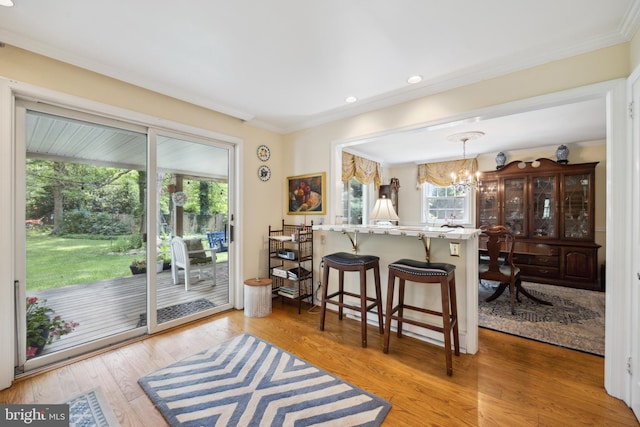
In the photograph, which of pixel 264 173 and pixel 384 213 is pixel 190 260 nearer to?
pixel 264 173

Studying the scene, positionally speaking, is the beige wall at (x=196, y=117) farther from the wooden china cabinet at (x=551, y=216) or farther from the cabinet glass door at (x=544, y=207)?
the cabinet glass door at (x=544, y=207)

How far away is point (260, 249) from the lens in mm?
3588

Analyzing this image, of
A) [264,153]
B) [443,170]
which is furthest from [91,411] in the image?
[443,170]

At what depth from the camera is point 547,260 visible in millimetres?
4434

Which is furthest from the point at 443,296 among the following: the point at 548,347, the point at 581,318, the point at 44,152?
the point at 44,152

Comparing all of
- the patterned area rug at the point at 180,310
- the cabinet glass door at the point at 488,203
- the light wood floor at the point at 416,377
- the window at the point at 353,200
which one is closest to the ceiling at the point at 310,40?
the light wood floor at the point at 416,377

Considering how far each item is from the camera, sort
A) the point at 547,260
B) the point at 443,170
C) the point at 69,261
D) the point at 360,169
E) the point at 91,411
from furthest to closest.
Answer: the point at 443,170
the point at 360,169
the point at 547,260
the point at 69,261
the point at 91,411

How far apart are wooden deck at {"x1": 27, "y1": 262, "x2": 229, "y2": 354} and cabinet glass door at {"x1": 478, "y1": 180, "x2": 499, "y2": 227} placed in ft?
17.6

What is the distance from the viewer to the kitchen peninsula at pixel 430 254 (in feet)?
7.66

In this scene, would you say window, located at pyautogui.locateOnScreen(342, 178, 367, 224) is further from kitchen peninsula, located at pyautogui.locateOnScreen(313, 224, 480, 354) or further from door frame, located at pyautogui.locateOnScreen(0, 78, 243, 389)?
door frame, located at pyautogui.locateOnScreen(0, 78, 243, 389)

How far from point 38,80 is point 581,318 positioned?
18.5 ft

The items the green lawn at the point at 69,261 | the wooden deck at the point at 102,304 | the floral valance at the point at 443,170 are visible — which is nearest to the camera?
the green lawn at the point at 69,261

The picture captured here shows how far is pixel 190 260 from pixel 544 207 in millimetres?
5670

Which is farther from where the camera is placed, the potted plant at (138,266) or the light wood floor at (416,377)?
the potted plant at (138,266)
